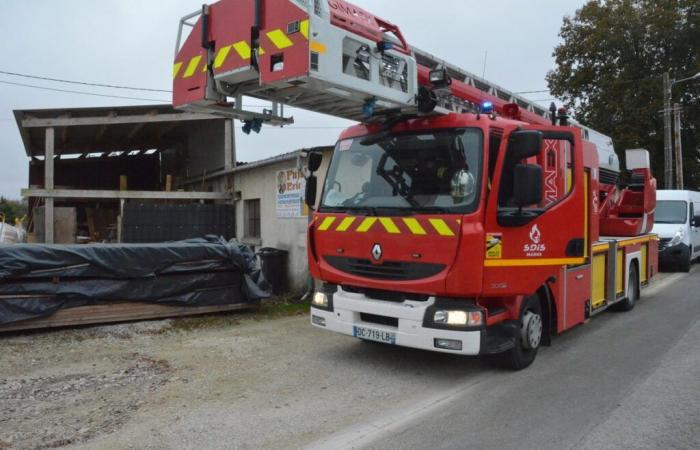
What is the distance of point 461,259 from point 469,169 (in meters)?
0.86

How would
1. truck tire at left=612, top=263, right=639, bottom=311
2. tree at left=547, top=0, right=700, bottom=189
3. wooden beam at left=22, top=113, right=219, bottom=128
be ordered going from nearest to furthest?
truck tire at left=612, top=263, right=639, bottom=311 → wooden beam at left=22, top=113, right=219, bottom=128 → tree at left=547, top=0, right=700, bottom=189

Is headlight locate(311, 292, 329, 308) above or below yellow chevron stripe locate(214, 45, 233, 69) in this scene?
below

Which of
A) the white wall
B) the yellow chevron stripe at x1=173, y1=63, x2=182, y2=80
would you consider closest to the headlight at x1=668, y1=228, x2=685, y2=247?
the white wall

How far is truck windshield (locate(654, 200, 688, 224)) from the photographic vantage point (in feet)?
47.6

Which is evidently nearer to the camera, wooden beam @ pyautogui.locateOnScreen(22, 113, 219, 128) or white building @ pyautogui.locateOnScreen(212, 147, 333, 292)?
white building @ pyautogui.locateOnScreen(212, 147, 333, 292)

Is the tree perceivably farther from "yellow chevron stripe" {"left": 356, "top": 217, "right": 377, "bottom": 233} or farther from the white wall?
"yellow chevron stripe" {"left": 356, "top": 217, "right": 377, "bottom": 233}

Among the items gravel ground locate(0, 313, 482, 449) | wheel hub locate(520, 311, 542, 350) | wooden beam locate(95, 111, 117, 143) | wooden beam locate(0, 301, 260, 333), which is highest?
wooden beam locate(95, 111, 117, 143)

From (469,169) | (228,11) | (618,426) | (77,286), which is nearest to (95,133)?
(77,286)

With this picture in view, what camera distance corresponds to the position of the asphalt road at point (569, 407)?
3916 mm

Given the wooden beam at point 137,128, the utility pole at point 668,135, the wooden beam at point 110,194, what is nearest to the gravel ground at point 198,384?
the wooden beam at point 110,194

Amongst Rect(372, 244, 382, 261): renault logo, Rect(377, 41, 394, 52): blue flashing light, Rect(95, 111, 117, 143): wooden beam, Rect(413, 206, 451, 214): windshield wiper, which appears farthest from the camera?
Rect(95, 111, 117, 143): wooden beam

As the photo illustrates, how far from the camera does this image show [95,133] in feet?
57.7

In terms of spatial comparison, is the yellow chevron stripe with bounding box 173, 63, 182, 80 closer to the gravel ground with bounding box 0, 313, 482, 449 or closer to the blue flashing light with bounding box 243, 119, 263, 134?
the blue flashing light with bounding box 243, 119, 263, 134

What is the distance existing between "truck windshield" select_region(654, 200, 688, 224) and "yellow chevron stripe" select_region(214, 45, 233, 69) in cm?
1362
